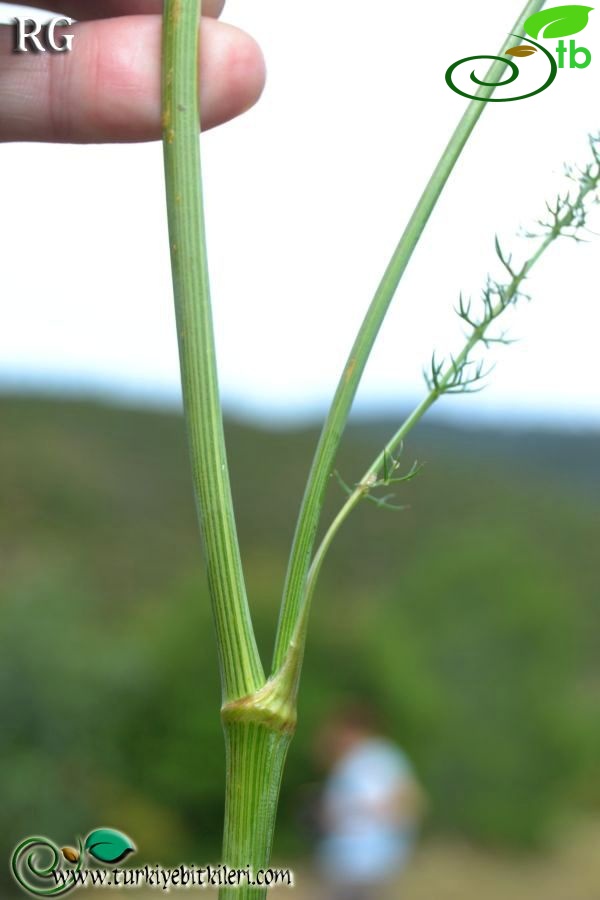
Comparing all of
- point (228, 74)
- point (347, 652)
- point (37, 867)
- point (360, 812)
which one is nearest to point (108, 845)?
point (37, 867)

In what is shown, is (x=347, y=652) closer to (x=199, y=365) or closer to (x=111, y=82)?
(x=111, y=82)

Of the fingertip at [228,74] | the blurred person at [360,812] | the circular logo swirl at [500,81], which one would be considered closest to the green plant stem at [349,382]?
the circular logo swirl at [500,81]

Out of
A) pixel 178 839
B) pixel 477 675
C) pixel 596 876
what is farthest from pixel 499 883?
pixel 178 839

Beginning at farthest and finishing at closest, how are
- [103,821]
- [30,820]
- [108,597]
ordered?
[108,597], [103,821], [30,820]

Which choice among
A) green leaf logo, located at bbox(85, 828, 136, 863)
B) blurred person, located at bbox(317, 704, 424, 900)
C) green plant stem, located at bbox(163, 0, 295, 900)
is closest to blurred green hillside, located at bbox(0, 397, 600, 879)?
blurred person, located at bbox(317, 704, 424, 900)

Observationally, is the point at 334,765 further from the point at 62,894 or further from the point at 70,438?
the point at 70,438
